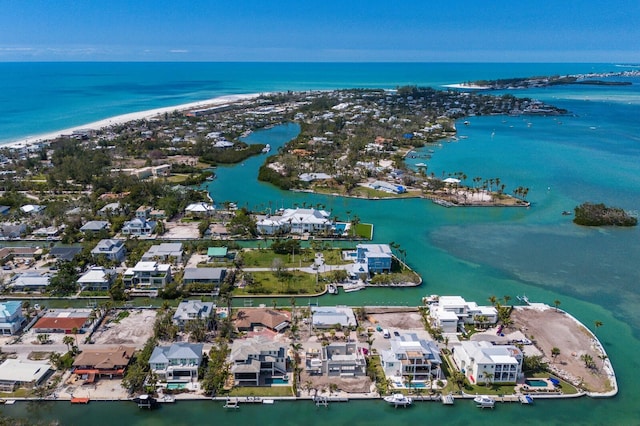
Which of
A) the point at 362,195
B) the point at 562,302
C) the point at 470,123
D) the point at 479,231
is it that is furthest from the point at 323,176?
the point at 470,123

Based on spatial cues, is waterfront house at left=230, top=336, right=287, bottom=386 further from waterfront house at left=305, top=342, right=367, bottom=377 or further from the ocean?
the ocean

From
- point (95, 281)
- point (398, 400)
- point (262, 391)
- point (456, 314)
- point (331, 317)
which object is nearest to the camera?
point (398, 400)

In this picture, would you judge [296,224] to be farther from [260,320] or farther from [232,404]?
[232,404]

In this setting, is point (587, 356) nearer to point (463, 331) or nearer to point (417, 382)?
point (463, 331)

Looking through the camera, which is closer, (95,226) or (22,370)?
(22,370)

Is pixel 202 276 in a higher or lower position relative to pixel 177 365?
higher

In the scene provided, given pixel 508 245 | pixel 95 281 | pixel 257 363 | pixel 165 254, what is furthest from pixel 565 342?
pixel 95 281

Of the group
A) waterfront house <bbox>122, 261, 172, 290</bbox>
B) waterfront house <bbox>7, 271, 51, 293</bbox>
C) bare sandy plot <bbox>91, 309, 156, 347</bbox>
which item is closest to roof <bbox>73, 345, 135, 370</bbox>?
bare sandy plot <bbox>91, 309, 156, 347</bbox>
